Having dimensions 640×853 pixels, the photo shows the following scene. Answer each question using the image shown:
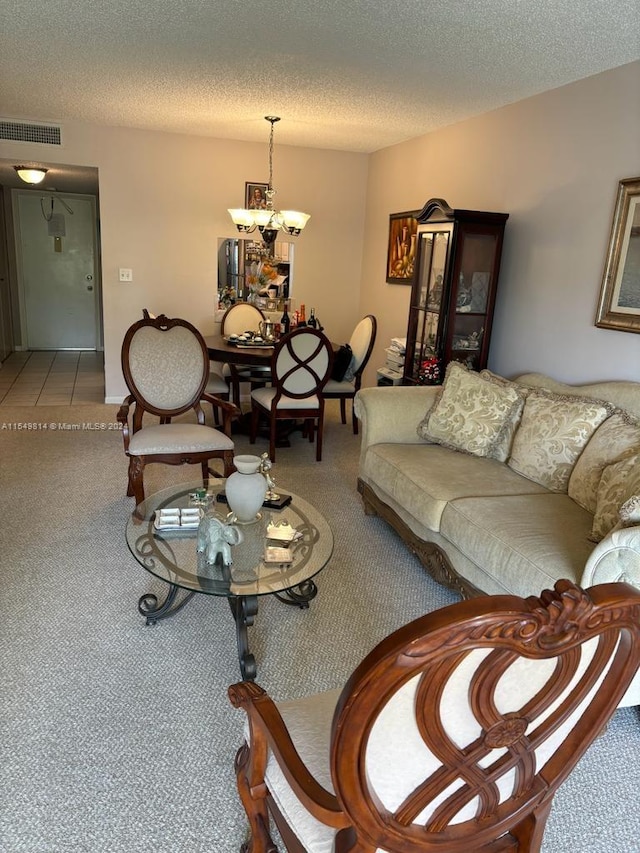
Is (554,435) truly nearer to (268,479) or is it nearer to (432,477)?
(432,477)

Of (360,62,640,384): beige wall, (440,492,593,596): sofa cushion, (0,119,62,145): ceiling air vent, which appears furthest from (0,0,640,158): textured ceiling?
(440,492,593,596): sofa cushion

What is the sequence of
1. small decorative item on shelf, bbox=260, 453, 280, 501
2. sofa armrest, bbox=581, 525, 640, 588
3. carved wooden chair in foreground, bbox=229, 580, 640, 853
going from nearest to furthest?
carved wooden chair in foreground, bbox=229, 580, 640, 853 < sofa armrest, bbox=581, 525, 640, 588 < small decorative item on shelf, bbox=260, 453, 280, 501

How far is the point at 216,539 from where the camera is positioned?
210 centimetres

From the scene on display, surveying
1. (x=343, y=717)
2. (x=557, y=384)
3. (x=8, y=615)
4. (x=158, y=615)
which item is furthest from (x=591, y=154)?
(x=8, y=615)

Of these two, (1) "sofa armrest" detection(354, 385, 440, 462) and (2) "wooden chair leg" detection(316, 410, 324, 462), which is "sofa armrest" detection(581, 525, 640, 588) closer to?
(1) "sofa armrest" detection(354, 385, 440, 462)

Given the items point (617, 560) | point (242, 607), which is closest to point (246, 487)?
point (242, 607)

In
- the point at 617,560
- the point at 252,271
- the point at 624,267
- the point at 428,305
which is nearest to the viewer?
the point at 617,560

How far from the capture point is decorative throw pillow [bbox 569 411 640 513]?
257cm

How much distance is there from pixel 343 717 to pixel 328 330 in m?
5.73

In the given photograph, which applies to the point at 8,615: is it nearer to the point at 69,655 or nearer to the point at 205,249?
the point at 69,655

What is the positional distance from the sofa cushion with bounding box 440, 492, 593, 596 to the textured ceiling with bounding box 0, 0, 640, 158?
78.1 inches

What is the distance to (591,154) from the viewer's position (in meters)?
3.22

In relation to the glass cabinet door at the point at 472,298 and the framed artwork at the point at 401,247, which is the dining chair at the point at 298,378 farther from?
the framed artwork at the point at 401,247

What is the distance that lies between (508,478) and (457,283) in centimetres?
146
